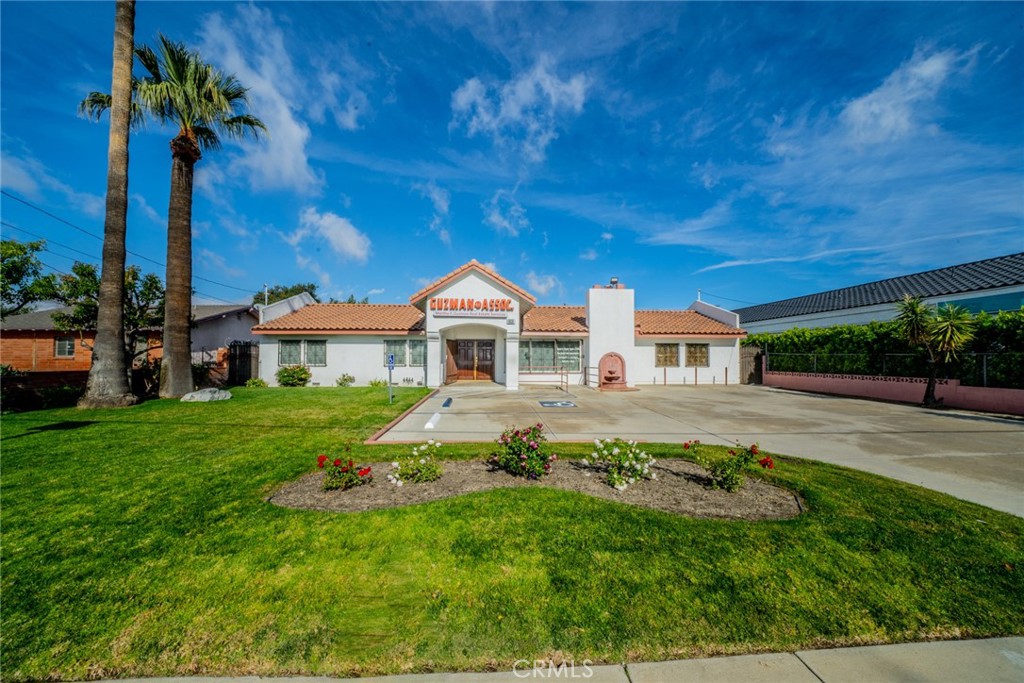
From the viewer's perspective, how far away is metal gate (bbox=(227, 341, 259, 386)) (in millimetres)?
20406

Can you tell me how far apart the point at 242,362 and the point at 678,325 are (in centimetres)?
2578

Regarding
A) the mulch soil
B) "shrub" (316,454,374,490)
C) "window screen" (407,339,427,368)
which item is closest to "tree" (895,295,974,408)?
the mulch soil

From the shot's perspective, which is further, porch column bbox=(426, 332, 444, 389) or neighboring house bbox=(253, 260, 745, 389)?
neighboring house bbox=(253, 260, 745, 389)

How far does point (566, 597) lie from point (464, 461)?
159 inches

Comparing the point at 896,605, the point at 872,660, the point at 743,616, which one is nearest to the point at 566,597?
the point at 743,616

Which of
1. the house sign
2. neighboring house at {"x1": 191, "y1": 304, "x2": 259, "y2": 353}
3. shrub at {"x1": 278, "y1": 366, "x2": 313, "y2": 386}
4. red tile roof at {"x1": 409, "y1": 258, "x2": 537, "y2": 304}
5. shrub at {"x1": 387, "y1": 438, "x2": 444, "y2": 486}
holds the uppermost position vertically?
red tile roof at {"x1": 409, "y1": 258, "x2": 537, "y2": 304}

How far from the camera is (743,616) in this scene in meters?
3.10

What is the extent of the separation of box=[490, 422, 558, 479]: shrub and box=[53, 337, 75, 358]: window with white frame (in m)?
34.9

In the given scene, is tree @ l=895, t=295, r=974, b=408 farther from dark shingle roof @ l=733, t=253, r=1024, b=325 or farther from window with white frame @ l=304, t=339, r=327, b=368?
window with white frame @ l=304, t=339, r=327, b=368

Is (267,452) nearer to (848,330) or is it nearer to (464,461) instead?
(464,461)

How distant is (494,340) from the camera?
23.2 meters

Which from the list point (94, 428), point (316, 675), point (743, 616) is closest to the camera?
point (316, 675)

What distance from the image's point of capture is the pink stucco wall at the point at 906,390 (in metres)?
13.6

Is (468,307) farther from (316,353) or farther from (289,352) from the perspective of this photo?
(289,352)
